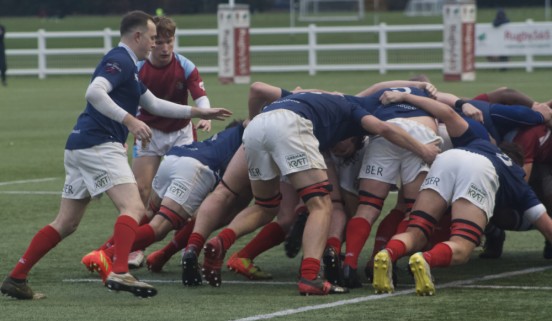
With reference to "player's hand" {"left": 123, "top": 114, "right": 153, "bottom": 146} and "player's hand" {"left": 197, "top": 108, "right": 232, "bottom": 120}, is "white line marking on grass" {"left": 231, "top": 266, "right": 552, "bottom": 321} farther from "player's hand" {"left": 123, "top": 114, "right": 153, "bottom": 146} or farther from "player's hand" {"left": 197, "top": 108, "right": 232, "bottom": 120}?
"player's hand" {"left": 197, "top": 108, "right": 232, "bottom": 120}

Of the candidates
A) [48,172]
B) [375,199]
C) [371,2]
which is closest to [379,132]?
[375,199]

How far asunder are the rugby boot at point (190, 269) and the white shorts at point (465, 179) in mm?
1587

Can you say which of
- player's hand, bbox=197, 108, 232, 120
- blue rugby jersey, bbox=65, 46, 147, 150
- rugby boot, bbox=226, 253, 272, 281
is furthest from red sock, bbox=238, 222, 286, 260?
blue rugby jersey, bbox=65, 46, 147, 150

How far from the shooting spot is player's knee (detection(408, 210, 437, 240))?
358 inches

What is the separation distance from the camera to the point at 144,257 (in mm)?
10586

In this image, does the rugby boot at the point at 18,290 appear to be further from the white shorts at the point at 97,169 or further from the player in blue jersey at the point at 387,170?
the player in blue jersey at the point at 387,170

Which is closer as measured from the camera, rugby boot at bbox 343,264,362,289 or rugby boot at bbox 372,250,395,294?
rugby boot at bbox 372,250,395,294

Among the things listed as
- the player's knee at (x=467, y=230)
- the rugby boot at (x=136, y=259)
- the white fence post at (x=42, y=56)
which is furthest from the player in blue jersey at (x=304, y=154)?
the white fence post at (x=42, y=56)

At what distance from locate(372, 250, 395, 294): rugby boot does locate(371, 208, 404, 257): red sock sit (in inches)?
39.7

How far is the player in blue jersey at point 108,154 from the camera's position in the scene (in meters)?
8.70

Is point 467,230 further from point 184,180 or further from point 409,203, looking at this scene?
point 184,180

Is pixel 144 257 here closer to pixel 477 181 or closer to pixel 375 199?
pixel 375 199

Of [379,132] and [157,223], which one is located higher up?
[379,132]

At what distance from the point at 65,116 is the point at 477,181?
17.3 metres
